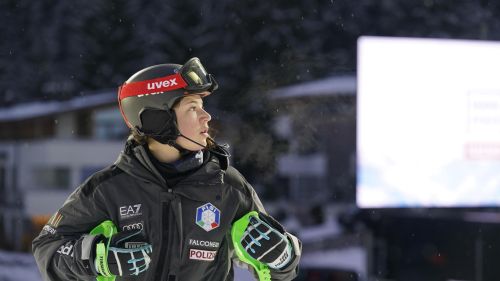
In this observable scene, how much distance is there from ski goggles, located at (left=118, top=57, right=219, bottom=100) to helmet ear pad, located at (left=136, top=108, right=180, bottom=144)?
0.20 ft

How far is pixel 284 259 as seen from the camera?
234 centimetres

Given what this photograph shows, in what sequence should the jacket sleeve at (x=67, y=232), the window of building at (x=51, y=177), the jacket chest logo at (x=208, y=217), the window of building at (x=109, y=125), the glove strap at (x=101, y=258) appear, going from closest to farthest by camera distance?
the glove strap at (x=101, y=258) → the jacket sleeve at (x=67, y=232) → the jacket chest logo at (x=208, y=217) → the window of building at (x=51, y=177) → the window of building at (x=109, y=125)

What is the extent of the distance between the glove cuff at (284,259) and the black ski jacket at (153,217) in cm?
3

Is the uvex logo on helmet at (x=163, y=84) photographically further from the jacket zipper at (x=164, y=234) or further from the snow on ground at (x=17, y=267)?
the snow on ground at (x=17, y=267)

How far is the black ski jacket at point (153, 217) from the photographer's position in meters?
2.29

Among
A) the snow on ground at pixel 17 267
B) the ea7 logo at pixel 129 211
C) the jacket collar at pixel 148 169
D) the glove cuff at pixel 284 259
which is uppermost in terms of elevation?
the jacket collar at pixel 148 169

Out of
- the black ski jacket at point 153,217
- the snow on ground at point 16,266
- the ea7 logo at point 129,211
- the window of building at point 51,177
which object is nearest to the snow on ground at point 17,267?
the snow on ground at point 16,266

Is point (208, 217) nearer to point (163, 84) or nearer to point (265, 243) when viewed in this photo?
point (265, 243)

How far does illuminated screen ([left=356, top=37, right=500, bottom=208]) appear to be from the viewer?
5691mm

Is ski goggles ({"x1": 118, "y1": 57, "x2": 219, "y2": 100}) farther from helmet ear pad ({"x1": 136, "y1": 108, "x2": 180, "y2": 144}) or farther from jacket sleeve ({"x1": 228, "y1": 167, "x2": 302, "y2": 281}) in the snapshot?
jacket sleeve ({"x1": 228, "y1": 167, "x2": 302, "y2": 281})

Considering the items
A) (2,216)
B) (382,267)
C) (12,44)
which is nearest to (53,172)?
(2,216)

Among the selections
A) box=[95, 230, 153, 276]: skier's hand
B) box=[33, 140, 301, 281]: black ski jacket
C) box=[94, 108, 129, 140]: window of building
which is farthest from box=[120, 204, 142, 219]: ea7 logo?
box=[94, 108, 129, 140]: window of building

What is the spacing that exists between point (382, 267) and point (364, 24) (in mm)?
1740

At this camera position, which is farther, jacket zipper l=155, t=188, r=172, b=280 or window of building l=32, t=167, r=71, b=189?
window of building l=32, t=167, r=71, b=189
